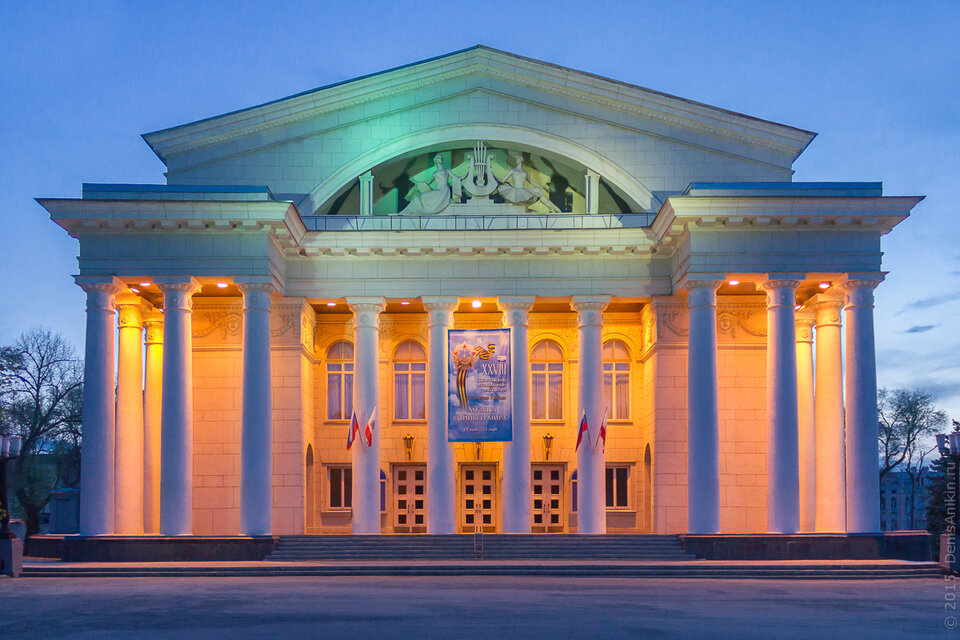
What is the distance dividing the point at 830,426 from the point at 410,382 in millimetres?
13910

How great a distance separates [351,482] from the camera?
3728 centimetres

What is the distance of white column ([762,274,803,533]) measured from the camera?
30.6m

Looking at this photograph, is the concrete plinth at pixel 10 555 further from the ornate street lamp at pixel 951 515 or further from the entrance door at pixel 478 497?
the ornate street lamp at pixel 951 515

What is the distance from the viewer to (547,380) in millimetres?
38062

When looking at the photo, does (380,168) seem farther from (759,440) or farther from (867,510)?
(867,510)

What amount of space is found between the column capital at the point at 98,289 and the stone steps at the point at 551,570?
7.48m

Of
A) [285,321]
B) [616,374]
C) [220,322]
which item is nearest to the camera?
[285,321]

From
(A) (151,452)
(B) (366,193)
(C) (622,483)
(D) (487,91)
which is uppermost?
(D) (487,91)

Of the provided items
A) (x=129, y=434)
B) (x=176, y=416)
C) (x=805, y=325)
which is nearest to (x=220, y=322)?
(x=129, y=434)

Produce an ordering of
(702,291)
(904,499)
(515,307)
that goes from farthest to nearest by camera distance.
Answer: (904,499), (515,307), (702,291)

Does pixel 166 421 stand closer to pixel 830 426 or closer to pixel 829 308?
pixel 830 426

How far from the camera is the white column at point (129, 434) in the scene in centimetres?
3184

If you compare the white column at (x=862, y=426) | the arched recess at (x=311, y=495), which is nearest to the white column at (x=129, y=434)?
the arched recess at (x=311, y=495)

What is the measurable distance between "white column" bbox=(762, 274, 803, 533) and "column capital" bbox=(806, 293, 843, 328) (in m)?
2.44
